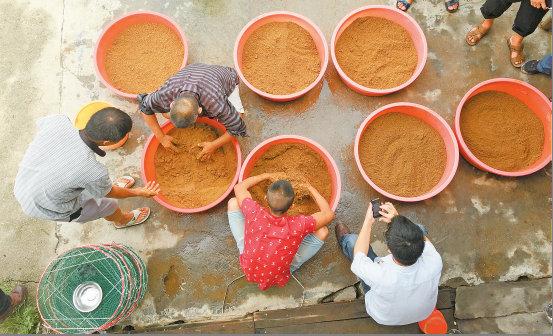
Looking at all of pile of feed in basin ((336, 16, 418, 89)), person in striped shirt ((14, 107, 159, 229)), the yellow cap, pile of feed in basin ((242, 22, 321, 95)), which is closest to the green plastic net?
person in striped shirt ((14, 107, 159, 229))

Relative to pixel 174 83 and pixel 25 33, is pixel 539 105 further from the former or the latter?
pixel 25 33

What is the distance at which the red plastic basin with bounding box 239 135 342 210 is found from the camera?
2.77 meters

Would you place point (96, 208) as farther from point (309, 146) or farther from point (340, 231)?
point (340, 231)

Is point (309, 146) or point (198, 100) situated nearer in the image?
point (198, 100)

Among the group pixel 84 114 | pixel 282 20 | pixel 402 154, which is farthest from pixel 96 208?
pixel 402 154

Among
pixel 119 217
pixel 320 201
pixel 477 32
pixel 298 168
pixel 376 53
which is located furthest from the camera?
pixel 477 32

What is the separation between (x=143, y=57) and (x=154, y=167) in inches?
32.0

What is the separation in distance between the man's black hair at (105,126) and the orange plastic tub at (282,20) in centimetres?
98

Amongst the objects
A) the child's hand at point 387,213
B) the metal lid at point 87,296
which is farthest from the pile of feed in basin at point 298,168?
the metal lid at point 87,296

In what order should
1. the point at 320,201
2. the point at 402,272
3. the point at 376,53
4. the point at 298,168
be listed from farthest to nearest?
the point at 376,53, the point at 298,168, the point at 320,201, the point at 402,272

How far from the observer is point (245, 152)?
3059mm

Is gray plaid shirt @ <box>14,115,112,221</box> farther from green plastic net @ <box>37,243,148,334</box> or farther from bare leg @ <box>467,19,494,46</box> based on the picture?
bare leg @ <box>467,19,494,46</box>

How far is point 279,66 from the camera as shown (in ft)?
10.1

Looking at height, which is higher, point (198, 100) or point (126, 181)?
point (198, 100)
